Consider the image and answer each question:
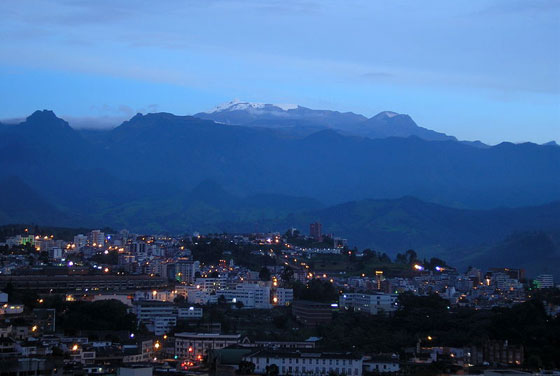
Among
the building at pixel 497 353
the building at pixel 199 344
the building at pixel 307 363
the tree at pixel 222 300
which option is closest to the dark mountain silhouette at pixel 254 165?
the tree at pixel 222 300

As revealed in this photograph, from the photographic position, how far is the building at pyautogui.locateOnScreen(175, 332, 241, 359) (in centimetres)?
3769

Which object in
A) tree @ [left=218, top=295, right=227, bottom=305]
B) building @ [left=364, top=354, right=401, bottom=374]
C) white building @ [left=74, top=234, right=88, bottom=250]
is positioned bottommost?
building @ [left=364, top=354, right=401, bottom=374]

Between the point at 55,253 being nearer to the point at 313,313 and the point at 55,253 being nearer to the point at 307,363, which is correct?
the point at 313,313

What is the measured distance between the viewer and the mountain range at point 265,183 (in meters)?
137

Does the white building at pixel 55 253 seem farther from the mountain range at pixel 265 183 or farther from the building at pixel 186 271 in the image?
the mountain range at pixel 265 183

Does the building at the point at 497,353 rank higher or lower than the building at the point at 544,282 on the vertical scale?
lower

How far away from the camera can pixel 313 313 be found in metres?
48.8

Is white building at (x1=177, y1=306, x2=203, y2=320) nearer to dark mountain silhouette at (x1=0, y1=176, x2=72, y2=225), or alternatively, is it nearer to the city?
the city

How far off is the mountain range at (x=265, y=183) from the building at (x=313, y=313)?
7241cm

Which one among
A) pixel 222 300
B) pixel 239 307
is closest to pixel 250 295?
pixel 222 300

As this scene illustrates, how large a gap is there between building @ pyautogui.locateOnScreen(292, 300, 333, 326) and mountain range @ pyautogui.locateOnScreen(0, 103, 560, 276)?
72406 mm

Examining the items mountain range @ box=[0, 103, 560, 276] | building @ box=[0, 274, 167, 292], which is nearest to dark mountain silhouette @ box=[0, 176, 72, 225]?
mountain range @ box=[0, 103, 560, 276]

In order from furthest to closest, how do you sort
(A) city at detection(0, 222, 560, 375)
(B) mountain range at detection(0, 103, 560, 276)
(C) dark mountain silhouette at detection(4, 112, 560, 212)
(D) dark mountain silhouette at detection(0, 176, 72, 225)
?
(C) dark mountain silhouette at detection(4, 112, 560, 212)
(B) mountain range at detection(0, 103, 560, 276)
(D) dark mountain silhouette at detection(0, 176, 72, 225)
(A) city at detection(0, 222, 560, 375)

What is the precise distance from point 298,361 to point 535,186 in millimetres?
160020
